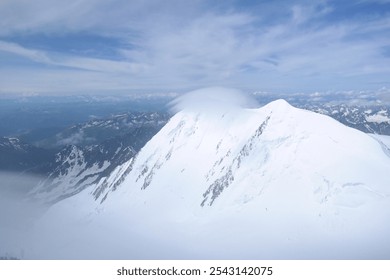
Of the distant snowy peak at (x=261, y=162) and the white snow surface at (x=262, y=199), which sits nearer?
the white snow surface at (x=262, y=199)

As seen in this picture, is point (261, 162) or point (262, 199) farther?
point (261, 162)

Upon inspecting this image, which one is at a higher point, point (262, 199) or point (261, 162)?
point (261, 162)

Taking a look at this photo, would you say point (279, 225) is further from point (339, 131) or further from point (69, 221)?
point (69, 221)

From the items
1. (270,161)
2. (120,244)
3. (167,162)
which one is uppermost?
(167,162)
